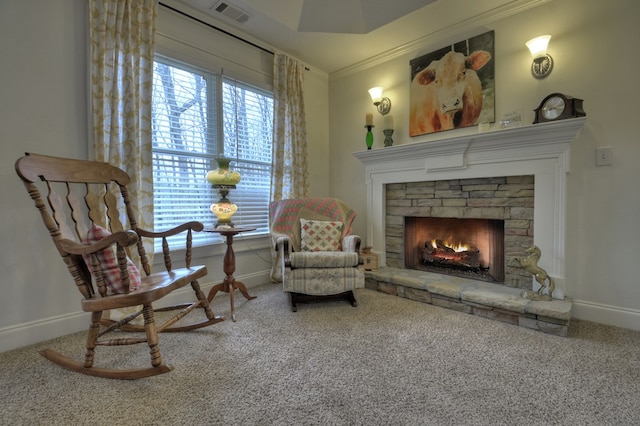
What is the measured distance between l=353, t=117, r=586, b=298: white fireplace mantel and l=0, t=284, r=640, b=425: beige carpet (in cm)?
67

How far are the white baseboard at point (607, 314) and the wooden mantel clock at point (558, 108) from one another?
1385 millimetres

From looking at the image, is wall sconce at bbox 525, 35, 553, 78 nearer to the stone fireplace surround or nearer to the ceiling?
the ceiling

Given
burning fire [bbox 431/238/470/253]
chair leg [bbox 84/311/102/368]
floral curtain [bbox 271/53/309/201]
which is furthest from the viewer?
floral curtain [bbox 271/53/309/201]

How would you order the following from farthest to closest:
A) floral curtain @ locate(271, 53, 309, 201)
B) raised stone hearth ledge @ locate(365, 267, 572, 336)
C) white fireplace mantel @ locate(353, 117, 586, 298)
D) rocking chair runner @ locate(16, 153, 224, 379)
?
floral curtain @ locate(271, 53, 309, 201)
white fireplace mantel @ locate(353, 117, 586, 298)
raised stone hearth ledge @ locate(365, 267, 572, 336)
rocking chair runner @ locate(16, 153, 224, 379)

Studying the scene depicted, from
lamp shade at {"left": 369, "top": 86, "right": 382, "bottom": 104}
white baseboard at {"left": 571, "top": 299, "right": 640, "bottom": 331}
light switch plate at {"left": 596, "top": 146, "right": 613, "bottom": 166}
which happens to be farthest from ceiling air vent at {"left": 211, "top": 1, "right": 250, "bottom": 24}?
white baseboard at {"left": 571, "top": 299, "right": 640, "bottom": 331}

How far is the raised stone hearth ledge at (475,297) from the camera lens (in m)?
1.96

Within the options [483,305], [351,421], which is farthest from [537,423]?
[483,305]

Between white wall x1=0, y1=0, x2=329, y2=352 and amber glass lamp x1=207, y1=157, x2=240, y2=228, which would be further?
amber glass lamp x1=207, y1=157, x2=240, y2=228

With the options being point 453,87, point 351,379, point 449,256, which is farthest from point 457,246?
point 351,379

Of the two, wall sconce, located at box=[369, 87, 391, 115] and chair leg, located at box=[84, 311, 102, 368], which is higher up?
wall sconce, located at box=[369, 87, 391, 115]

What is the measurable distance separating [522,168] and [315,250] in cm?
186

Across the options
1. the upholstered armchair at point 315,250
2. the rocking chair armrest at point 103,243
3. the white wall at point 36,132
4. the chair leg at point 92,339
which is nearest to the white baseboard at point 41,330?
the white wall at point 36,132

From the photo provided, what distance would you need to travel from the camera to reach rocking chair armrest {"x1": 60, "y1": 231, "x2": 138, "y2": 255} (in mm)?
1301

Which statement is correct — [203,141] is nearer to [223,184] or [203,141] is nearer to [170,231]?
[223,184]
